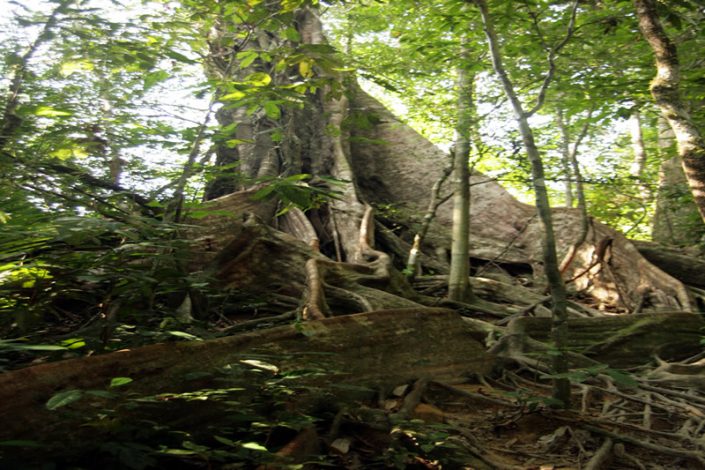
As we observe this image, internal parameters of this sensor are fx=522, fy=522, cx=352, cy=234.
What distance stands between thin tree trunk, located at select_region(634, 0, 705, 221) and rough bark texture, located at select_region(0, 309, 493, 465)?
7.43 ft

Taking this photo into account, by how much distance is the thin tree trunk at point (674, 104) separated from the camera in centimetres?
432

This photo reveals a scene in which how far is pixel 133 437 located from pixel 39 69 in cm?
308

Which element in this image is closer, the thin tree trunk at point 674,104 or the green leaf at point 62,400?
the green leaf at point 62,400

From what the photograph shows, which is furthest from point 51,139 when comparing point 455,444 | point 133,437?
point 455,444

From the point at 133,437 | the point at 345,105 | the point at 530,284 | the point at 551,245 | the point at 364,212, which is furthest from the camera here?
the point at 345,105

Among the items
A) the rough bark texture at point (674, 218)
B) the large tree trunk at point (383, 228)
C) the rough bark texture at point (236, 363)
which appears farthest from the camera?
the rough bark texture at point (674, 218)

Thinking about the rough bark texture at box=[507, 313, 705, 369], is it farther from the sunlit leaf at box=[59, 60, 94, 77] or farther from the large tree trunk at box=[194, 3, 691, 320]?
the sunlit leaf at box=[59, 60, 94, 77]

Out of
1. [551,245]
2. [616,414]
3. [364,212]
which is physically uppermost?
[364,212]

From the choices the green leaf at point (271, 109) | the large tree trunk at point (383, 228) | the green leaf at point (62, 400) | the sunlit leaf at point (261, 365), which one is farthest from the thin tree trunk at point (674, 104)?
the green leaf at point (62, 400)

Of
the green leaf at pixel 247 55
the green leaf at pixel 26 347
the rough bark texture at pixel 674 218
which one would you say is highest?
the green leaf at pixel 247 55

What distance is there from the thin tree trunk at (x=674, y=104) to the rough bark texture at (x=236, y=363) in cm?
227

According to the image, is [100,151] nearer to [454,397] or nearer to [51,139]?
[51,139]

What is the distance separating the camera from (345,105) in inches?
342

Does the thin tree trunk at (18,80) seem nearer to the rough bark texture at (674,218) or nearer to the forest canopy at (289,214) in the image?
the forest canopy at (289,214)
